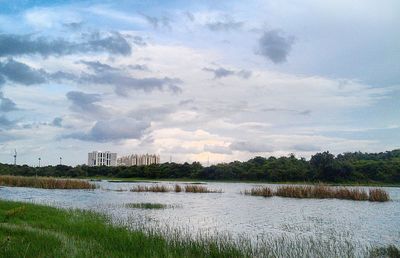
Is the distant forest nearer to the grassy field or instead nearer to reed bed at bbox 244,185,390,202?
reed bed at bbox 244,185,390,202

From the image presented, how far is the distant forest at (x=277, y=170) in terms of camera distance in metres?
93.8

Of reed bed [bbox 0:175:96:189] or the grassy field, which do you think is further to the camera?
reed bed [bbox 0:175:96:189]

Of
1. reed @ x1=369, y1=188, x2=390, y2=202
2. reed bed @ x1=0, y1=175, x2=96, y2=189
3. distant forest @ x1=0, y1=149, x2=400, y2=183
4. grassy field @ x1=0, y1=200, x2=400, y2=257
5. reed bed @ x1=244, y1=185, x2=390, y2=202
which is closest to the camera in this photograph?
grassy field @ x1=0, y1=200, x2=400, y2=257

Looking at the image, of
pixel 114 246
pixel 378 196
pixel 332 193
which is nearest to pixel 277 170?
pixel 332 193

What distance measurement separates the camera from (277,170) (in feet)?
335

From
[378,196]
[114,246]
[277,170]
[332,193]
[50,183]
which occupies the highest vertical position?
[277,170]

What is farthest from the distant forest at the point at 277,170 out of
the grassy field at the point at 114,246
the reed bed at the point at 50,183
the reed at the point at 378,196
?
the grassy field at the point at 114,246

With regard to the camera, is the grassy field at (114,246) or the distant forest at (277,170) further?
the distant forest at (277,170)

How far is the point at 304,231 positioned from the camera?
22828mm

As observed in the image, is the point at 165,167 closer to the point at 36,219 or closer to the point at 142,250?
the point at 36,219

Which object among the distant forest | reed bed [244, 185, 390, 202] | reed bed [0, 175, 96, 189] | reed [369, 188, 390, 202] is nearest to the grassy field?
reed [369, 188, 390, 202]

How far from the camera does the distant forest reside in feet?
308

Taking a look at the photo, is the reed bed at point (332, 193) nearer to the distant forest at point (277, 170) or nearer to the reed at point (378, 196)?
the reed at point (378, 196)

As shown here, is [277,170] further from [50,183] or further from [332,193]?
[50,183]
